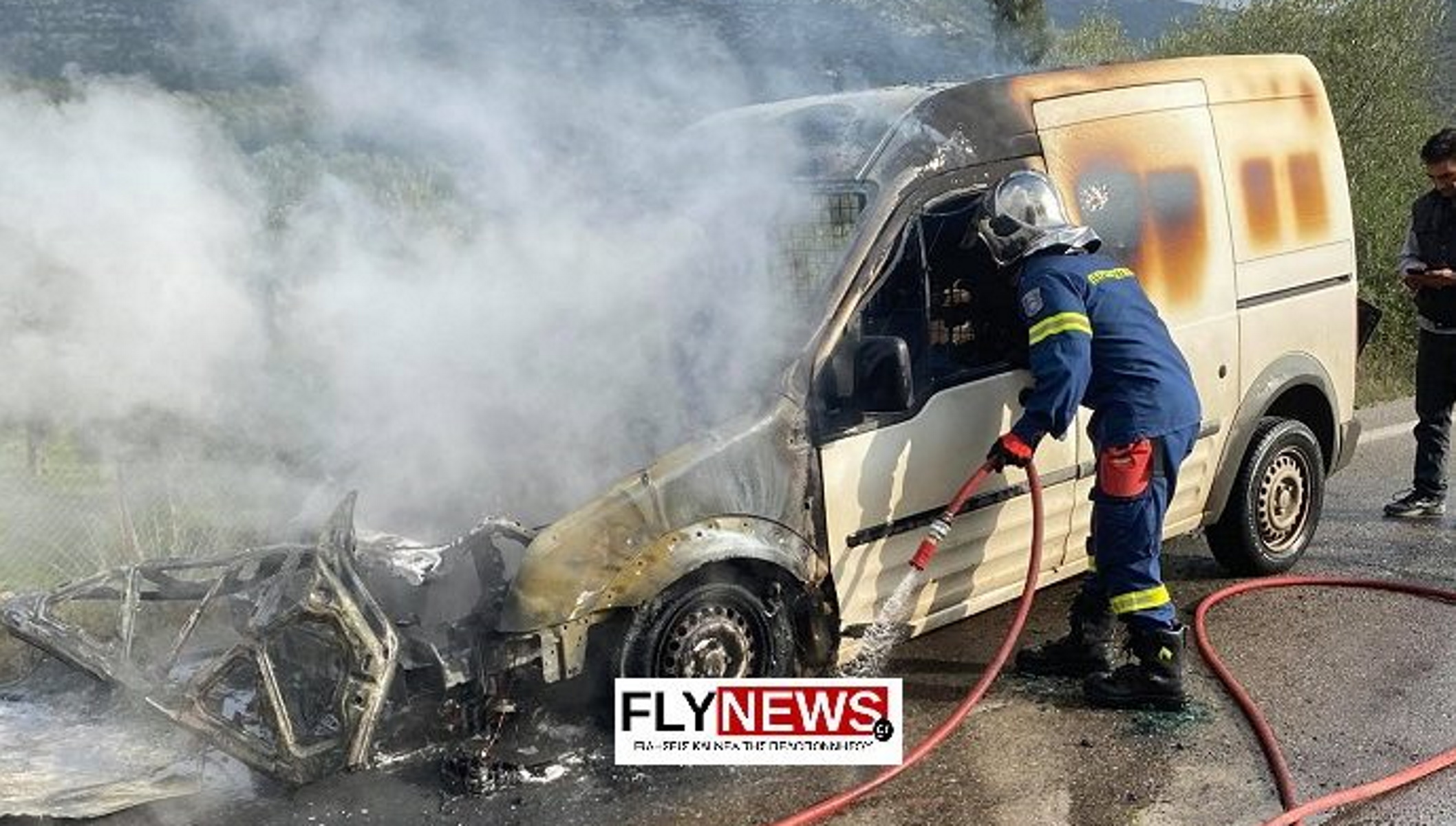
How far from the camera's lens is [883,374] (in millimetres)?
3834

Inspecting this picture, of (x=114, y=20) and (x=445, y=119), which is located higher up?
(x=114, y=20)

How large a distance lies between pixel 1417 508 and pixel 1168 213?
2.83 meters

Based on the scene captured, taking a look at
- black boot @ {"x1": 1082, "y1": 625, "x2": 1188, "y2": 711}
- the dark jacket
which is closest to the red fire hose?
black boot @ {"x1": 1082, "y1": 625, "x2": 1188, "y2": 711}

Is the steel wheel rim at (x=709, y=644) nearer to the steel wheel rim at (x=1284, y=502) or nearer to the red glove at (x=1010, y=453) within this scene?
the red glove at (x=1010, y=453)

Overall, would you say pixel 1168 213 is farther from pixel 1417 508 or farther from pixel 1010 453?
pixel 1417 508

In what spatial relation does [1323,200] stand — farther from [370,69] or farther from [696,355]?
[370,69]

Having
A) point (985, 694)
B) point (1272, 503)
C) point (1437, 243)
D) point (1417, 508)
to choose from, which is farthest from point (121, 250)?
point (1417, 508)

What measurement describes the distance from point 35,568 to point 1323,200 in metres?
5.89

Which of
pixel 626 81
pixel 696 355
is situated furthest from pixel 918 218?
pixel 626 81

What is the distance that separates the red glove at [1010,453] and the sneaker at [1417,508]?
11.6 ft

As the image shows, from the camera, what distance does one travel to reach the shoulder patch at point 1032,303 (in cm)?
407

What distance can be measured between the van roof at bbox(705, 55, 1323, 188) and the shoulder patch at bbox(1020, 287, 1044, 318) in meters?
0.52

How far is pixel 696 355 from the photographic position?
13.9 ft

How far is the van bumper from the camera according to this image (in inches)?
229
